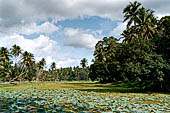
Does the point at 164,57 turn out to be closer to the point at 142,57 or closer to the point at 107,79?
the point at 142,57

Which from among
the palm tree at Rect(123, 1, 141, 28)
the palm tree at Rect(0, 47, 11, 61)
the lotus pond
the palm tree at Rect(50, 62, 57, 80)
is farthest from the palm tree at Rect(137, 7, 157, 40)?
the palm tree at Rect(50, 62, 57, 80)

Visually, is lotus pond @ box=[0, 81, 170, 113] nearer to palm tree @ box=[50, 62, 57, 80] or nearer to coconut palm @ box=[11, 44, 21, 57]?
coconut palm @ box=[11, 44, 21, 57]

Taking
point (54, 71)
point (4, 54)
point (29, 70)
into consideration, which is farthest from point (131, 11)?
point (54, 71)

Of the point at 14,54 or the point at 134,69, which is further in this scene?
the point at 14,54

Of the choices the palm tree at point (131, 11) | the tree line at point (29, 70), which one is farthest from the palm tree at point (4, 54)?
the palm tree at point (131, 11)

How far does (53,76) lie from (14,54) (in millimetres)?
66674

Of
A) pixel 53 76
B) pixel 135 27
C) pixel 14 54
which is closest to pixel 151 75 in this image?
pixel 135 27

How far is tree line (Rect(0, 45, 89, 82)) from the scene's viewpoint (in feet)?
227

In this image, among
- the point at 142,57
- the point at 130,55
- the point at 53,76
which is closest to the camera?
the point at 142,57

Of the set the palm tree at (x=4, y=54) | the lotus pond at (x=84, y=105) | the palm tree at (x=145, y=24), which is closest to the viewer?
the lotus pond at (x=84, y=105)

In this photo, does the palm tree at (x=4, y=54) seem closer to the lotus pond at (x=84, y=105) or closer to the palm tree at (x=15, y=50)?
the palm tree at (x=15, y=50)

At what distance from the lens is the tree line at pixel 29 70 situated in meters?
69.3

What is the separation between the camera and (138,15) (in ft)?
119

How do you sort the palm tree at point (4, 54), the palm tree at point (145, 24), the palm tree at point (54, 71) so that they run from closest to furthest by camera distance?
the palm tree at point (145, 24) < the palm tree at point (4, 54) < the palm tree at point (54, 71)
